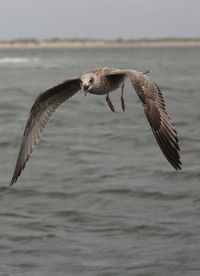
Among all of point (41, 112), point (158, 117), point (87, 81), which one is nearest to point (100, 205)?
point (41, 112)

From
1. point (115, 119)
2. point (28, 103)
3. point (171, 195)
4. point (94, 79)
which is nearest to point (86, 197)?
point (171, 195)

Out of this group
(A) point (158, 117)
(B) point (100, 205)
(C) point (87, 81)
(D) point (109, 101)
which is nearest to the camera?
(A) point (158, 117)

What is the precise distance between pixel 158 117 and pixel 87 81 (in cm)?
113

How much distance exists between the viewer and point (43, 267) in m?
10.6

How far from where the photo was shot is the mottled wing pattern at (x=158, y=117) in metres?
8.26

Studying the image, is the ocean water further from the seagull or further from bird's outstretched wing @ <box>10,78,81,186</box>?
the seagull

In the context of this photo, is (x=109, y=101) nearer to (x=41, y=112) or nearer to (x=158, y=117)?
(x=158, y=117)

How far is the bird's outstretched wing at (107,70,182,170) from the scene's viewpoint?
825 cm

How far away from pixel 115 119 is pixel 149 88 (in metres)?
17.3

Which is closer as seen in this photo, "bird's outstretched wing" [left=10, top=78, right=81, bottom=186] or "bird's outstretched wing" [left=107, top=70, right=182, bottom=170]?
"bird's outstretched wing" [left=107, top=70, right=182, bottom=170]

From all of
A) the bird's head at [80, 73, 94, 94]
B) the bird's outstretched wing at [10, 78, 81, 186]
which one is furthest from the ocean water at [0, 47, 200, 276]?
the bird's head at [80, 73, 94, 94]

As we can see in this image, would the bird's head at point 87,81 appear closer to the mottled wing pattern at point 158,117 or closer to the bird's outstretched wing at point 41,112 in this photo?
the mottled wing pattern at point 158,117

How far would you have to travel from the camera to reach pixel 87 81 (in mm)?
9312

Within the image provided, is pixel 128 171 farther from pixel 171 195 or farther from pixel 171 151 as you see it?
pixel 171 151
